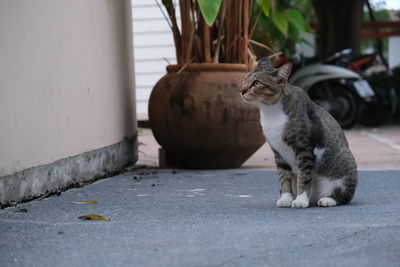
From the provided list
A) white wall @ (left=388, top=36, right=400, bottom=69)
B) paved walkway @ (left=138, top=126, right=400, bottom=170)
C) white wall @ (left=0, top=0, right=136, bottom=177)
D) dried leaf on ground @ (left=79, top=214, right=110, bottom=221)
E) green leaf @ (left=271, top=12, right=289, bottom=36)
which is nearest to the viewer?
dried leaf on ground @ (left=79, top=214, right=110, bottom=221)

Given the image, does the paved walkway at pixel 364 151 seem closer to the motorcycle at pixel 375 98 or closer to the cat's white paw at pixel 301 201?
the motorcycle at pixel 375 98

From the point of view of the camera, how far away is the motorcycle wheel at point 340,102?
12.8 metres

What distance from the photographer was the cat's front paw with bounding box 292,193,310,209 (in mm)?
4891

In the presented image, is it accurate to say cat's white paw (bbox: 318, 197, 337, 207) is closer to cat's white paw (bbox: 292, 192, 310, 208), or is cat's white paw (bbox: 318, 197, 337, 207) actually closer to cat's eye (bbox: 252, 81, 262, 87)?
cat's white paw (bbox: 292, 192, 310, 208)

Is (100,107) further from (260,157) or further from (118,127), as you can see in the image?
(260,157)

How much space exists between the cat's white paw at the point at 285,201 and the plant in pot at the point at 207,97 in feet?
7.17

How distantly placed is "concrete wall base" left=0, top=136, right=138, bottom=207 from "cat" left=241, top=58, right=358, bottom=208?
139 centimetres

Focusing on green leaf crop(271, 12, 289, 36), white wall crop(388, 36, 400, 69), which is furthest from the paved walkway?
white wall crop(388, 36, 400, 69)

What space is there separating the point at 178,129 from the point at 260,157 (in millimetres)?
1893

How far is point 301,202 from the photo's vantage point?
4.89 m

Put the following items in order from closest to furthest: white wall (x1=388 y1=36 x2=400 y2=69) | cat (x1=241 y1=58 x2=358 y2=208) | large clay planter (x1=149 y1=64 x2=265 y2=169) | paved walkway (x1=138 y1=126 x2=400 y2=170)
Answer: cat (x1=241 y1=58 x2=358 y2=208), large clay planter (x1=149 y1=64 x2=265 y2=169), paved walkway (x1=138 y1=126 x2=400 y2=170), white wall (x1=388 y1=36 x2=400 y2=69)

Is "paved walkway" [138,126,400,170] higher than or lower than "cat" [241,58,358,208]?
lower

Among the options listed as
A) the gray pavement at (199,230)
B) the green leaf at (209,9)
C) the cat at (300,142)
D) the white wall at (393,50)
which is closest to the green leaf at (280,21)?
the green leaf at (209,9)

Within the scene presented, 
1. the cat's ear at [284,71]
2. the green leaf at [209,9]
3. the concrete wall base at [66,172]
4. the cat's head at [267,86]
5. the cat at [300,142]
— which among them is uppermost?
the green leaf at [209,9]
